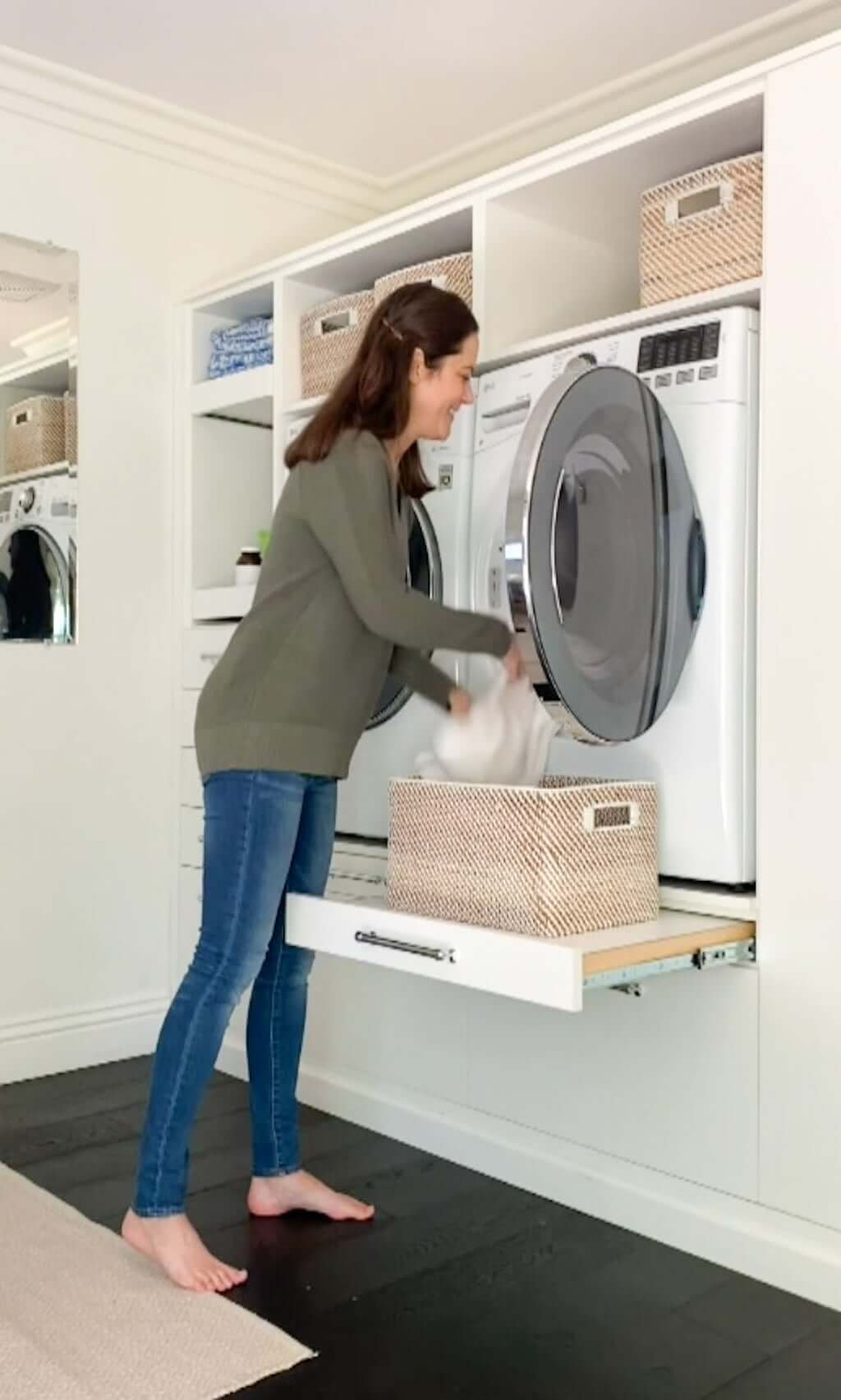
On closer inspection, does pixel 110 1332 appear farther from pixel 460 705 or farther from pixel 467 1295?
pixel 460 705

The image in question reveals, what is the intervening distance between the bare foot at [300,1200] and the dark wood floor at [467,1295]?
25 mm

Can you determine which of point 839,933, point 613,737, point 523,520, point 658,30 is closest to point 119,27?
point 658,30

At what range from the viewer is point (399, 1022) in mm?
2520

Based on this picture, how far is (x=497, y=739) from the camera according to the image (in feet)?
6.57

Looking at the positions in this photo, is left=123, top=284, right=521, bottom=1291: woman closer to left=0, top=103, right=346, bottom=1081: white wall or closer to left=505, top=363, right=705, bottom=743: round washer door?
left=505, top=363, right=705, bottom=743: round washer door

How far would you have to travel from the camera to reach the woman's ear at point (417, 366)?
6.41 feet

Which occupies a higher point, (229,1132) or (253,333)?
(253,333)

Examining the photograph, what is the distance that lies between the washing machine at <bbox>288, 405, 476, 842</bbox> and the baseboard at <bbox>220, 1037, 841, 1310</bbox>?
0.54m

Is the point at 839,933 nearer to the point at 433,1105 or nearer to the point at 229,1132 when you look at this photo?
the point at 433,1105

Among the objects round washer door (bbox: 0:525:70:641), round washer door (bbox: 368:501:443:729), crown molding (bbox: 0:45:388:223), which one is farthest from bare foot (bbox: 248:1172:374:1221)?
crown molding (bbox: 0:45:388:223)

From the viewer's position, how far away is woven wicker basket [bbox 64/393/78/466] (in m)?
3.09

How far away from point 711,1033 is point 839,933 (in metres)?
0.27

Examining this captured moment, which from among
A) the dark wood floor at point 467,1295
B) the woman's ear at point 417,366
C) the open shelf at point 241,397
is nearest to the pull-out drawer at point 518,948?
the dark wood floor at point 467,1295

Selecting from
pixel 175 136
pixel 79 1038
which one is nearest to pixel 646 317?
pixel 175 136
